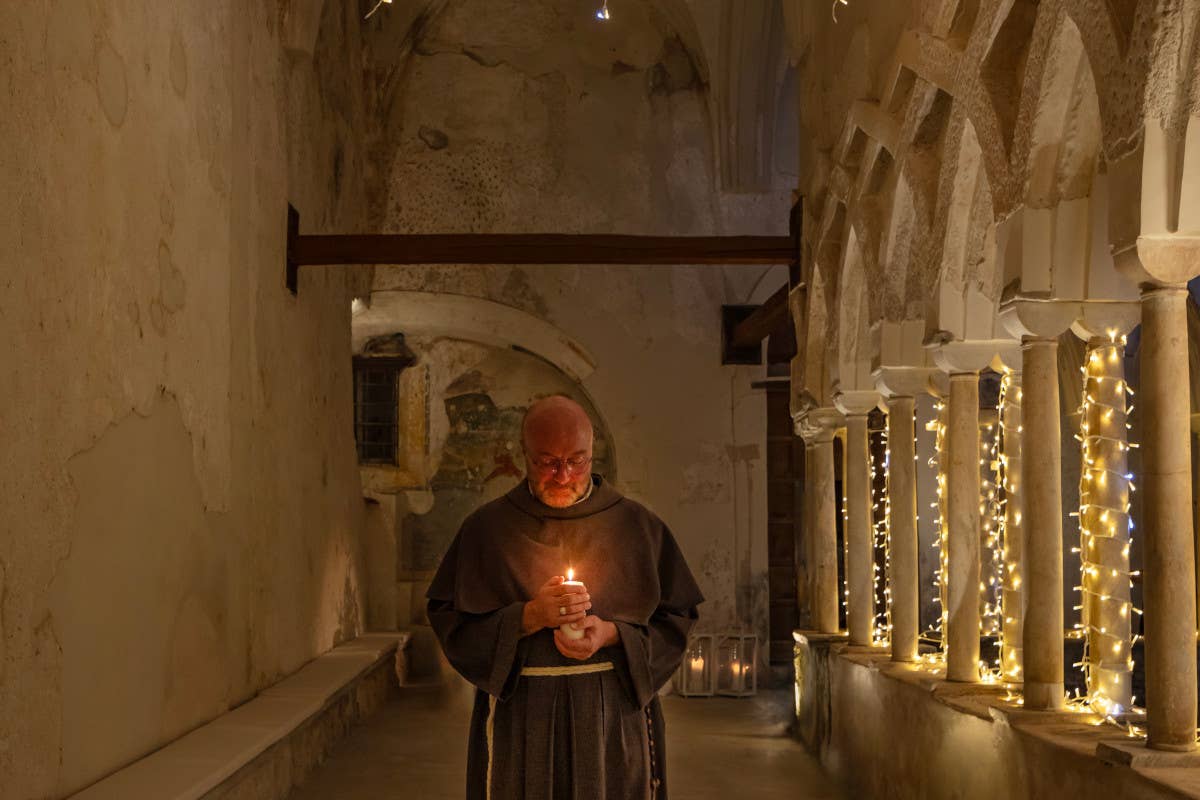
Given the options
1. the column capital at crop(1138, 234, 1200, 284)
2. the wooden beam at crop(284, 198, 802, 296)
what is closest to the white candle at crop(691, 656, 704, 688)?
the wooden beam at crop(284, 198, 802, 296)

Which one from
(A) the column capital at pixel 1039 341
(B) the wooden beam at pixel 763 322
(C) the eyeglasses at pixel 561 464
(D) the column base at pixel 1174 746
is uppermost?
(B) the wooden beam at pixel 763 322

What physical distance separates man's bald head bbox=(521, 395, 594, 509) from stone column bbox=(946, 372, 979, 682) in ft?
10.4

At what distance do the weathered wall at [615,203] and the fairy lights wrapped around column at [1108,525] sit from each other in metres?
8.95

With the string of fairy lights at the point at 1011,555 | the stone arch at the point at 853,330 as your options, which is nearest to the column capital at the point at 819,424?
the stone arch at the point at 853,330

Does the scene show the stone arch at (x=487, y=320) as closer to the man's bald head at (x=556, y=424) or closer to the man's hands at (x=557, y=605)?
the man's bald head at (x=556, y=424)

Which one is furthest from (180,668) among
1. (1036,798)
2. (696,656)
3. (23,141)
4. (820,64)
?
(696,656)

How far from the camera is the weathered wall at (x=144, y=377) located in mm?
4520

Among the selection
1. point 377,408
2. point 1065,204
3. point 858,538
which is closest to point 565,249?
point 858,538

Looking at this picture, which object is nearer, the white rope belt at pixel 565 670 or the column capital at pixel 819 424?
the white rope belt at pixel 565 670

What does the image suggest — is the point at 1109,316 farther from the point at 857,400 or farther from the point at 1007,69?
the point at 857,400

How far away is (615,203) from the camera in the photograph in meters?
14.3

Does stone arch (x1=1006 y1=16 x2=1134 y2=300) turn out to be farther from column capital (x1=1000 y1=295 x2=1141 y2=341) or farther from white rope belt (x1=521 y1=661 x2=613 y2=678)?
white rope belt (x1=521 y1=661 x2=613 y2=678)

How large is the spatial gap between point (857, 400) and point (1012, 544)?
258cm

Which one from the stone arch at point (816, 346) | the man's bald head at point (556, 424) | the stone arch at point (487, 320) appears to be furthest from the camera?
the stone arch at point (487, 320)
